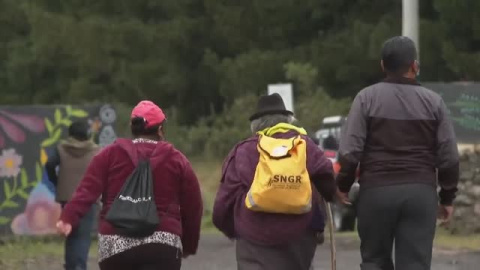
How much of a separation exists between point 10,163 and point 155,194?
10.5 meters

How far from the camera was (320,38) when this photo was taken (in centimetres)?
3662

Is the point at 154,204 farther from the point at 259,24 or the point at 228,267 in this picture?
the point at 259,24

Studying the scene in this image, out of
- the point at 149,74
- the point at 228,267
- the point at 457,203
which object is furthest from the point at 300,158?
the point at 149,74

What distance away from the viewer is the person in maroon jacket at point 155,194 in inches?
267

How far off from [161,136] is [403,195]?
57.7 inches

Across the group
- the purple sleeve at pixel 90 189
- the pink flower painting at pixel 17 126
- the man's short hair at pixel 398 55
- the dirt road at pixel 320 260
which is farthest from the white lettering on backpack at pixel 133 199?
the pink flower painting at pixel 17 126

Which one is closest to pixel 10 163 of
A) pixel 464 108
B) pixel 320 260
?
pixel 320 260

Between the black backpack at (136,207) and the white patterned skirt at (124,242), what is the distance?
0.04 m

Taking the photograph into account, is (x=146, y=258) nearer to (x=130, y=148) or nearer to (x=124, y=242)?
(x=124, y=242)

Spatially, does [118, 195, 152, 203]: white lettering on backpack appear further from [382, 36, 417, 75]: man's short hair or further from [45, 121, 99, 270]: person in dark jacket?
[45, 121, 99, 270]: person in dark jacket

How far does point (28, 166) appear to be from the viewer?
17.0 metres

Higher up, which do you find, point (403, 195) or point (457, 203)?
point (403, 195)

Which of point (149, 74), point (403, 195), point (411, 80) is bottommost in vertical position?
point (149, 74)

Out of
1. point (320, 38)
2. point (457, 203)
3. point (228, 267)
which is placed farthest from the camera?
point (320, 38)
